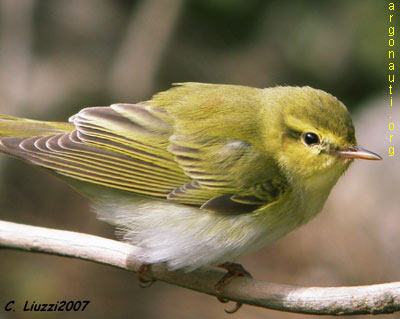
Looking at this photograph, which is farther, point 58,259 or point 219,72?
point 219,72

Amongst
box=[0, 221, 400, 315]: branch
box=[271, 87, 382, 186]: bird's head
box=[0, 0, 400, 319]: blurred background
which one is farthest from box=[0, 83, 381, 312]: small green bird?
box=[0, 0, 400, 319]: blurred background

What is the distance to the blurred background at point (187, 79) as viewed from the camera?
7324 millimetres

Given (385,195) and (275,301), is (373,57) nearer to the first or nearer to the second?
(385,195)

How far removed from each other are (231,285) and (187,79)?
5.46m

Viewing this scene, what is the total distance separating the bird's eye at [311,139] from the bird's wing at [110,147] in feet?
2.24

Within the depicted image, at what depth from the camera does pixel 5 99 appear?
715 cm

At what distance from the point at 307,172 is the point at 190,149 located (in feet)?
2.12

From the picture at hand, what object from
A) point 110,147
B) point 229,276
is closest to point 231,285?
point 229,276

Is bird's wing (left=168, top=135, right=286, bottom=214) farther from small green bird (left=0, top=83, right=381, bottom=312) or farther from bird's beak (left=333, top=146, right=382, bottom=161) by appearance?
bird's beak (left=333, top=146, right=382, bottom=161)

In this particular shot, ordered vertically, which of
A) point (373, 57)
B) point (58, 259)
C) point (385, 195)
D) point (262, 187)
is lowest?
point (262, 187)

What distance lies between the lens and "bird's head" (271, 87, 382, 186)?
3336mm

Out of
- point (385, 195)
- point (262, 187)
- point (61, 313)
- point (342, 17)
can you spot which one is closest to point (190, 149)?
point (262, 187)

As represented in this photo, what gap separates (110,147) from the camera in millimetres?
3531

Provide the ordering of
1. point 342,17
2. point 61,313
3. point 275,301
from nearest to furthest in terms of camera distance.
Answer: point 275,301, point 61,313, point 342,17
